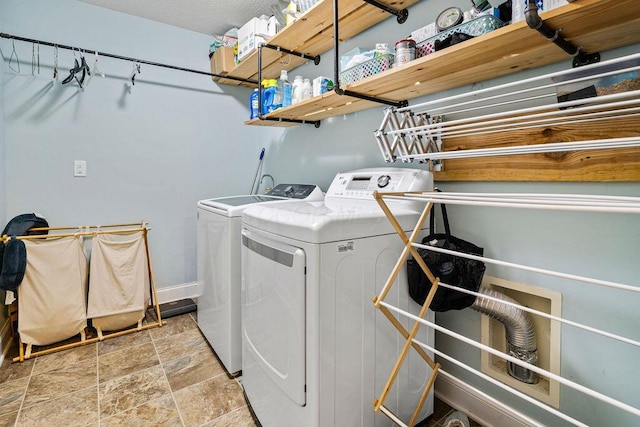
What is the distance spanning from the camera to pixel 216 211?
1.87m

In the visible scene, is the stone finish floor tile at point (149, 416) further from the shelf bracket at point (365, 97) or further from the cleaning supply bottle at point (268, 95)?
the cleaning supply bottle at point (268, 95)

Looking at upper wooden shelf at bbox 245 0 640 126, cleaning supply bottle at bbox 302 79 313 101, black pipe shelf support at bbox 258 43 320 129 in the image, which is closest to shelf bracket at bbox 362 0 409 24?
upper wooden shelf at bbox 245 0 640 126

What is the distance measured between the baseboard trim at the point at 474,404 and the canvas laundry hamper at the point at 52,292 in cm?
228

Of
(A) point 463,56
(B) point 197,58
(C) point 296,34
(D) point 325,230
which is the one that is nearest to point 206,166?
(B) point 197,58

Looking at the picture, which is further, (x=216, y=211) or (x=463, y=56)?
(x=216, y=211)

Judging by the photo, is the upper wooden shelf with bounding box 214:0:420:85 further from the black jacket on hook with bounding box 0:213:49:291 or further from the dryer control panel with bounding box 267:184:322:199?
the black jacket on hook with bounding box 0:213:49:291

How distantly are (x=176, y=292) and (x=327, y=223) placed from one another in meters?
2.26

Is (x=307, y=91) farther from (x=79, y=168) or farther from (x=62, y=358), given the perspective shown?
(x=62, y=358)

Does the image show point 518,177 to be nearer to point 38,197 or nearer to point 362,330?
point 362,330

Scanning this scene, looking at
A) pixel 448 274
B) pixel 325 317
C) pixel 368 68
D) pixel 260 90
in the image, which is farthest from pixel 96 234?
pixel 448 274

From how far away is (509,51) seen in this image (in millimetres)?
1083

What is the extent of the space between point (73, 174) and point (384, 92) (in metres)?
2.29

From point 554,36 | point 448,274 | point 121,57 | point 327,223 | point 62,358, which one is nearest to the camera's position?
point 554,36

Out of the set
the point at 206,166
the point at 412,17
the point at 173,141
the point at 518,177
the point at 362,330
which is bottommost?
the point at 362,330
